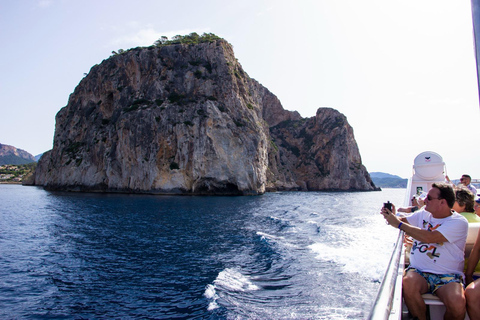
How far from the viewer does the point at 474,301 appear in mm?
3518

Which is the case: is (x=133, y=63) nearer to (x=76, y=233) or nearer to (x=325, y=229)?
(x=76, y=233)

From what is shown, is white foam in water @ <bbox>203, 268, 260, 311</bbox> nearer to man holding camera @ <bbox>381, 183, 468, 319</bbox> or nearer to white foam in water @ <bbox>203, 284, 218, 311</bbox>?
white foam in water @ <bbox>203, 284, 218, 311</bbox>

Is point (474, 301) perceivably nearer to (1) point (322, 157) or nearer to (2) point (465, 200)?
(2) point (465, 200)

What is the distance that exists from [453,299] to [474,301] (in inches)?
8.6

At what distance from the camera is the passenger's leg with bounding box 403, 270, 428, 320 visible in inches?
149

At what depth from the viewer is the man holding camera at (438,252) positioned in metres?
3.84

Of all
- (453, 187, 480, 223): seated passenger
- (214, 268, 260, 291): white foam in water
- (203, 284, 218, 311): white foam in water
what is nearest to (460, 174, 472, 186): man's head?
(453, 187, 480, 223): seated passenger

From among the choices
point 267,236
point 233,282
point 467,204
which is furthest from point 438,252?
point 267,236

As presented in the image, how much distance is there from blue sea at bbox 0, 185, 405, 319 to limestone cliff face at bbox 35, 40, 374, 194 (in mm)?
36157

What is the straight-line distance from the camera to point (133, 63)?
64.2 m

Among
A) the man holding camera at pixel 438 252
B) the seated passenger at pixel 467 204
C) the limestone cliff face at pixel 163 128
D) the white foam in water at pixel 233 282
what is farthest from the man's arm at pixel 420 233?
the limestone cliff face at pixel 163 128

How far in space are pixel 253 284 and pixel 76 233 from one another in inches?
484

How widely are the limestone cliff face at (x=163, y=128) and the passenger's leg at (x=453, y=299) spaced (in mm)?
49270

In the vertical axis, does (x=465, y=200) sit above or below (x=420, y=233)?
above
